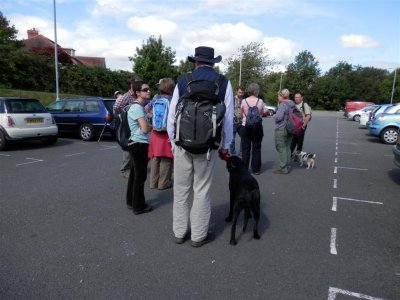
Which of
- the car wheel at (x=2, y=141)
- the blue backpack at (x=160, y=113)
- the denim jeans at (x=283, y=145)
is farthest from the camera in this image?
the car wheel at (x=2, y=141)

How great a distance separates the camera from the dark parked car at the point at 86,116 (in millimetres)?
11523

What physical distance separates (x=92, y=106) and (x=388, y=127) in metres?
12.1

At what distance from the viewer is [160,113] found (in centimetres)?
558

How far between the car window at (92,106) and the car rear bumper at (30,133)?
179cm

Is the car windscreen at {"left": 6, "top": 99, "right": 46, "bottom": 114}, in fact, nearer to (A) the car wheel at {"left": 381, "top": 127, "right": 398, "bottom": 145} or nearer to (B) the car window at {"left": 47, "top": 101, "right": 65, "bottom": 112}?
(B) the car window at {"left": 47, "top": 101, "right": 65, "bottom": 112}

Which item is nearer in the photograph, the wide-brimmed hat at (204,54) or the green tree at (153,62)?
the wide-brimmed hat at (204,54)

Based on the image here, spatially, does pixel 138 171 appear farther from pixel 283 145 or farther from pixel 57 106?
pixel 57 106

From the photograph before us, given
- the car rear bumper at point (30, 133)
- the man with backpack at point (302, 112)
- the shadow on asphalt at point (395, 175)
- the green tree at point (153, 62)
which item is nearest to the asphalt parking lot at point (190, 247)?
the shadow on asphalt at point (395, 175)

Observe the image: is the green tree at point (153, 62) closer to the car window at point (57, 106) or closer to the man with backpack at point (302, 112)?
the car window at point (57, 106)

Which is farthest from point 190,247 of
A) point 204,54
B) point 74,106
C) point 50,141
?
point 74,106

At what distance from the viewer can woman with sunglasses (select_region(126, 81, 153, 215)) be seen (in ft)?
14.3

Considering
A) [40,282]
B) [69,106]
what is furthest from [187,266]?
[69,106]

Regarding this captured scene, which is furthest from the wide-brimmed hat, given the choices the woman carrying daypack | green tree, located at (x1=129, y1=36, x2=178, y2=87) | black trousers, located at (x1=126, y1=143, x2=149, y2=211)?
green tree, located at (x1=129, y1=36, x2=178, y2=87)

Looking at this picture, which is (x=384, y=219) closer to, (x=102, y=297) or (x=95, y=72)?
(x=102, y=297)
